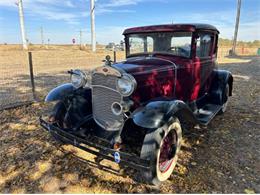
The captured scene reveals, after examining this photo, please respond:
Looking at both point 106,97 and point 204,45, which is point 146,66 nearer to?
point 106,97

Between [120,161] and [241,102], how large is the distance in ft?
18.0

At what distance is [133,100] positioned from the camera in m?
3.11

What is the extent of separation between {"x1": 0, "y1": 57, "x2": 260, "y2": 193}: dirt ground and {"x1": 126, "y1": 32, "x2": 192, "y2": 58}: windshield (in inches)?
65.4

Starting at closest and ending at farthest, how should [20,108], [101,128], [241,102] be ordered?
[101,128] < [20,108] < [241,102]

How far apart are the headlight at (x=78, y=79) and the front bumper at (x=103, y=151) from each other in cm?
77

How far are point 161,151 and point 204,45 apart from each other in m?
2.74

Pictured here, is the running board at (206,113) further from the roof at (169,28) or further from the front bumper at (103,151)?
the front bumper at (103,151)

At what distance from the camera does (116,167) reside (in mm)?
3328

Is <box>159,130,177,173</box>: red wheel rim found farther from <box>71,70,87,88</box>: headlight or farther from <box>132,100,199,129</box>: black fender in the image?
Result: <box>71,70,87,88</box>: headlight

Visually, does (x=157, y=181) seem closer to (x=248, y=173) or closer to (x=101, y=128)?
(x=101, y=128)

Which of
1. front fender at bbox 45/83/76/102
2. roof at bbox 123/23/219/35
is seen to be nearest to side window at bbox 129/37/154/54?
roof at bbox 123/23/219/35

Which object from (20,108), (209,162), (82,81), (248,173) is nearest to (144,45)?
(82,81)

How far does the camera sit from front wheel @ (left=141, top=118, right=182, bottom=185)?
262cm

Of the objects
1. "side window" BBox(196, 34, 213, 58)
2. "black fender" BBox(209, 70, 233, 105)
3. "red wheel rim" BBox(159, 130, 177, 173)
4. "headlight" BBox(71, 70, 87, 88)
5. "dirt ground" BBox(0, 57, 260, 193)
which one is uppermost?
"side window" BBox(196, 34, 213, 58)
